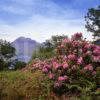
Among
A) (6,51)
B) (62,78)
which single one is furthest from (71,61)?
(6,51)

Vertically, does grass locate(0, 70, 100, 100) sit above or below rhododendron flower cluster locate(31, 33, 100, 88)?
below

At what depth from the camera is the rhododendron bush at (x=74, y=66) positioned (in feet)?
44.4

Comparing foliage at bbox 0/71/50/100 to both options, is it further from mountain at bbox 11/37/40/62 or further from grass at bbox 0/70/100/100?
mountain at bbox 11/37/40/62

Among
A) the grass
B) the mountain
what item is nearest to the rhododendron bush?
the grass

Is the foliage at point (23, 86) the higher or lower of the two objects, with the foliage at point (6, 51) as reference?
lower

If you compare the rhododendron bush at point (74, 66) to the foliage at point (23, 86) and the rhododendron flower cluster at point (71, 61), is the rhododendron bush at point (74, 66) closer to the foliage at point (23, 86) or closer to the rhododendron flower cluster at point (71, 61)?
the rhododendron flower cluster at point (71, 61)

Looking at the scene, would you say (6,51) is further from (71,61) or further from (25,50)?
(25,50)

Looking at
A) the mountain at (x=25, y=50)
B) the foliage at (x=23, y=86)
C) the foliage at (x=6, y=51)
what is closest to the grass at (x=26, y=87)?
the foliage at (x=23, y=86)

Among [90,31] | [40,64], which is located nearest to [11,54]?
[90,31]

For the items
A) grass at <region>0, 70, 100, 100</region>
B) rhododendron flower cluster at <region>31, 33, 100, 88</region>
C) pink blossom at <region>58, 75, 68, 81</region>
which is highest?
rhododendron flower cluster at <region>31, 33, 100, 88</region>

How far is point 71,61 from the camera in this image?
14469 mm

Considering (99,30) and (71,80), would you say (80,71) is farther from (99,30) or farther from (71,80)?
(99,30)

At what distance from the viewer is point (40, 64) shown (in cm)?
1541

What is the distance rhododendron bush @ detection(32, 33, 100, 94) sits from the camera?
44.4ft
